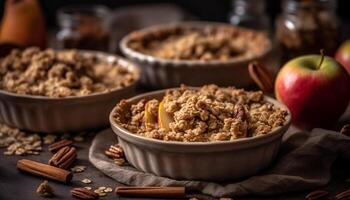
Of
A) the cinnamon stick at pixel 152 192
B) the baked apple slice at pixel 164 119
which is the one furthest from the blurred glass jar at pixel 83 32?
the cinnamon stick at pixel 152 192

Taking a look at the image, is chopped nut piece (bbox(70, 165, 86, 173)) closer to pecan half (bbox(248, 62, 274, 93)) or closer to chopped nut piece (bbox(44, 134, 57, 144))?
chopped nut piece (bbox(44, 134, 57, 144))

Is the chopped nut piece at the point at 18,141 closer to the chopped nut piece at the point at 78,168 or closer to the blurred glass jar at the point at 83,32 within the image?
the chopped nut piece at the point at 78,168


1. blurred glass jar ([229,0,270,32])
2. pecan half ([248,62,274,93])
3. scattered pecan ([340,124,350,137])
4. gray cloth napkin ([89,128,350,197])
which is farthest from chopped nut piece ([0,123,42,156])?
blurred glass jar ([229,0,270,32])

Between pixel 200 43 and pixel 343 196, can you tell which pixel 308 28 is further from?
pixel 343 196

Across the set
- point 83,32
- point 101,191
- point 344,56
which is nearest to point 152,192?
point 101,191

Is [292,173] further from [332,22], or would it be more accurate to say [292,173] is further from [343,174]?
[332,22]

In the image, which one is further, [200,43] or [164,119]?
[200,43]

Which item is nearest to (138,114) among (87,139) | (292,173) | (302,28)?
(87,139)
